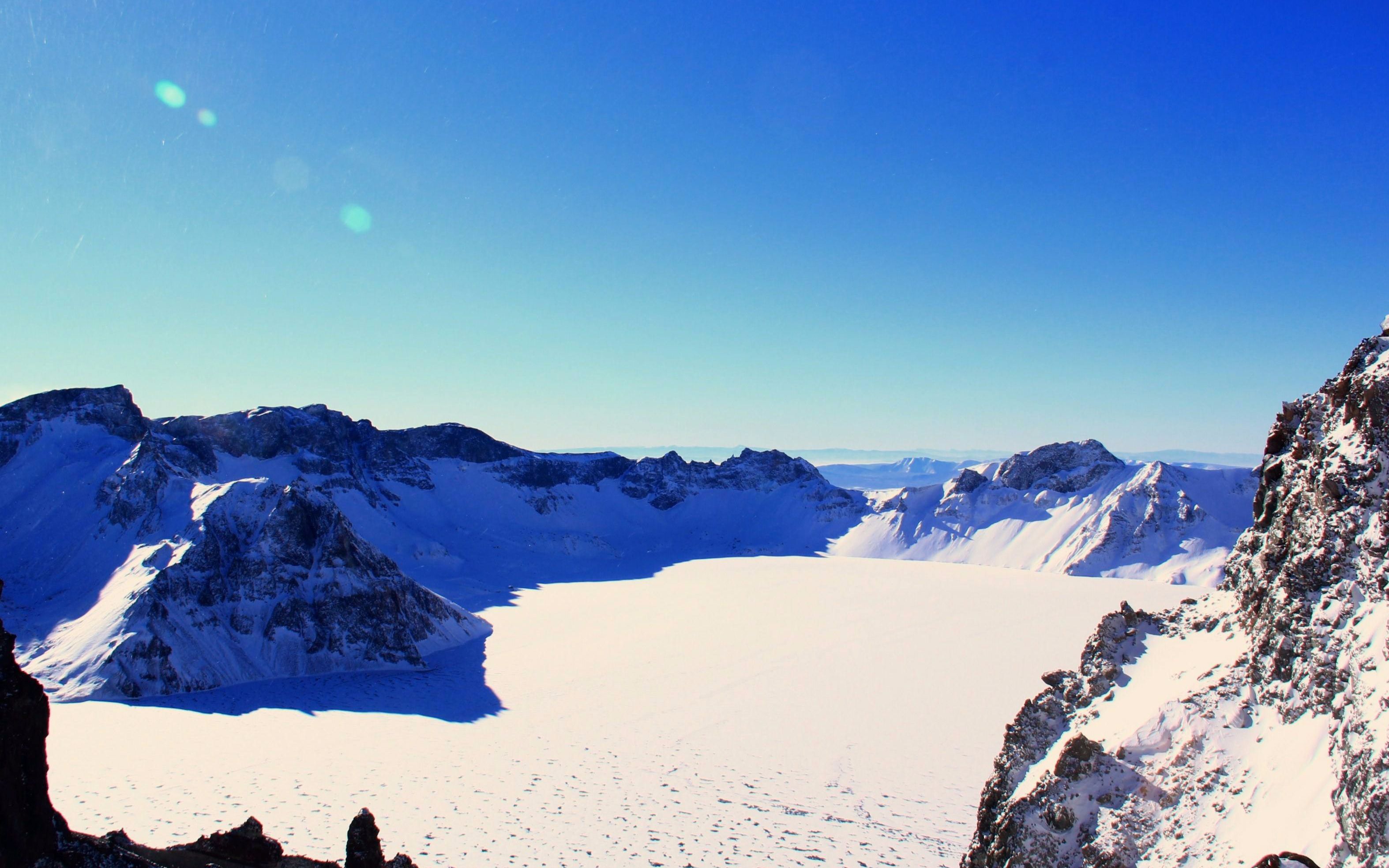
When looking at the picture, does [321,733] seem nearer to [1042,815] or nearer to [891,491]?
[1042,815]

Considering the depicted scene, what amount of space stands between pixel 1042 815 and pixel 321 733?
26.3 meters

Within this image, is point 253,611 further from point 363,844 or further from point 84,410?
point 363,844

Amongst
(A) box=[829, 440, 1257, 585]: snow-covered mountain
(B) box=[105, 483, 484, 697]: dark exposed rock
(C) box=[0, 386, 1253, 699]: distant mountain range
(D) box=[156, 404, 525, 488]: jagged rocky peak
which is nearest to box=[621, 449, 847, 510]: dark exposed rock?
(C) box=[0, 386, 1253, 699]: distant mountain range

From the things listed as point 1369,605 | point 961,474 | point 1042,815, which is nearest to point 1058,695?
point 1042,815

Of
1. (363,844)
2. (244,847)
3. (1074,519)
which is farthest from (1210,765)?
(1074,519)

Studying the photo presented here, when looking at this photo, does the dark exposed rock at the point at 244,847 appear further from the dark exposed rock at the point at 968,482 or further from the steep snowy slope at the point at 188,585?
the dark exposed rock at the point at 968,482

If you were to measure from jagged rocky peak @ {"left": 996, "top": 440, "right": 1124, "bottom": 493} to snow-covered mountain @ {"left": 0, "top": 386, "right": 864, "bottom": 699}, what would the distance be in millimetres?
63014

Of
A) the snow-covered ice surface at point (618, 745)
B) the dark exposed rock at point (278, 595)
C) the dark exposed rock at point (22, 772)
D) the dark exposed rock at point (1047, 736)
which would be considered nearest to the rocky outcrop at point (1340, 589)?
the dark exposed rock at point (1047, 736)

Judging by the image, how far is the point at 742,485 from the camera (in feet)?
430

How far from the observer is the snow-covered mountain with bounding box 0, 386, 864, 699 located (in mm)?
35375

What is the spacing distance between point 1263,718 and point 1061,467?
Result: 385ft

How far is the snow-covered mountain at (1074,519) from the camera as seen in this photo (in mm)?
86938

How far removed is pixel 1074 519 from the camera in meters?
98.9

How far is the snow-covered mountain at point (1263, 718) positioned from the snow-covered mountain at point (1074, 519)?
80560 mm
